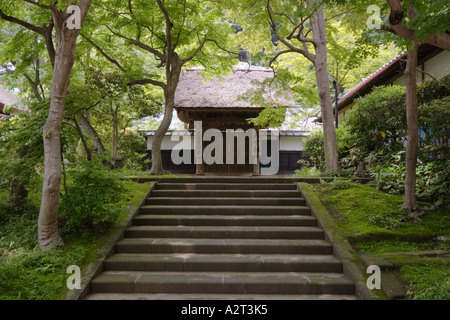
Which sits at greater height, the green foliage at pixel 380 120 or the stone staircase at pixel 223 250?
the green foliage at pixel 380 120

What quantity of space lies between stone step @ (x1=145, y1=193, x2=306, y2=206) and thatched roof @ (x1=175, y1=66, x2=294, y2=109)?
461cm

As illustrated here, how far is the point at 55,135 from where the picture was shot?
5180 millimetres

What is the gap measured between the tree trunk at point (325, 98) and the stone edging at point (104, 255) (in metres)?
6.00

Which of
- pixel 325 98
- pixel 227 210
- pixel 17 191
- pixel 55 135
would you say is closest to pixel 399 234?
pixel 227 210

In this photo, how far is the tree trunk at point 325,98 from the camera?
9.90 m

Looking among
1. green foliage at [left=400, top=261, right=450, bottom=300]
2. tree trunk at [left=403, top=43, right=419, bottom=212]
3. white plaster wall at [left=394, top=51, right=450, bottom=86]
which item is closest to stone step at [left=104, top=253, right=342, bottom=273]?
green foliage at [left=400, top=261, right=450, bottom=300]

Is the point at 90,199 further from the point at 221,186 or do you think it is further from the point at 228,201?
the point at 221,186

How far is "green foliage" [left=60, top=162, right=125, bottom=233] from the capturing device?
5480 millimetres

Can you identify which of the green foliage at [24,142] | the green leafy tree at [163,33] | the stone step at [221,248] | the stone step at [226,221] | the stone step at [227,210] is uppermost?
the green leafy tree at [163,33]

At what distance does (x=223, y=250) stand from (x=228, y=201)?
6.23 feet

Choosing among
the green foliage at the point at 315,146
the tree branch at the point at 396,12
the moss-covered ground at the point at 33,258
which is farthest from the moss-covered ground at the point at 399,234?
the green foliage at the point at 315,146

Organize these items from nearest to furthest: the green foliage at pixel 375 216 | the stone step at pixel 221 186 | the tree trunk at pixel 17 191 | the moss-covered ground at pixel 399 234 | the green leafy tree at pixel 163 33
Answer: the moss-covered ground at pixel 399 234 < the green foliage at pixel 375 216 < the tree trunk at pixel 17 191 < the stone step at pixel 221 186 < the green leafy tree at pixel 163 33

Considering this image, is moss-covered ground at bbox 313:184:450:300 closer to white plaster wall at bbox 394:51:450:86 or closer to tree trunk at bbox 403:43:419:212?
tree trunk at bbox 403:43:419:212

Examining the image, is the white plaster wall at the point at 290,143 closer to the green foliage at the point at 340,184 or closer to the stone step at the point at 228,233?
the green foliage at the point at 340,184
